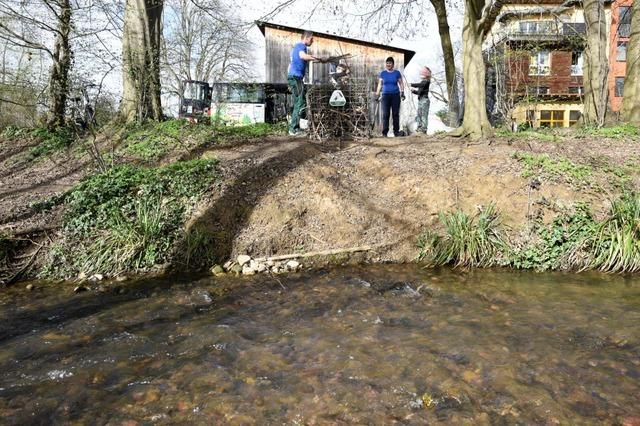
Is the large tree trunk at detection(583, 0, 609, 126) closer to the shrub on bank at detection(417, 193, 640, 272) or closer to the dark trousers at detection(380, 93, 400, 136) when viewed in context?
the dark trousers at detection(380, 93, 400, 136)

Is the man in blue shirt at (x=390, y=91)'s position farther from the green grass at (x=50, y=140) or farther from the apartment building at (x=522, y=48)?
the green grass at (x=50, y=140)

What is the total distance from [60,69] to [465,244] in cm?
1122

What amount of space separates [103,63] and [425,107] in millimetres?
7555

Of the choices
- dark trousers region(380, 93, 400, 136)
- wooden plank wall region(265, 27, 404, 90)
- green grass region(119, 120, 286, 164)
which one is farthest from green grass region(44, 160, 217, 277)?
wooden plank wall region(265, 27, 404, 90)

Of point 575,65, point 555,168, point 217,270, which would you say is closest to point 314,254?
point 217,270

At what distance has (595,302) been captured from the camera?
464cm

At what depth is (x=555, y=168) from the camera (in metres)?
6.97

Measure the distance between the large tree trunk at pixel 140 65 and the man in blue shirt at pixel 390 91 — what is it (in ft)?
17.6

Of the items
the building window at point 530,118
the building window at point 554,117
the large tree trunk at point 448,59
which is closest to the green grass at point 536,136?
the building window at point 530,118

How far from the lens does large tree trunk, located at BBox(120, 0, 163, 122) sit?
1067 cm

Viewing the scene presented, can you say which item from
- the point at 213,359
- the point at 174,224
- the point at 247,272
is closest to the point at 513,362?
the point at 213,359

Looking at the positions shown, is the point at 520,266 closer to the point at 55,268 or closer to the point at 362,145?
the point at 362,145

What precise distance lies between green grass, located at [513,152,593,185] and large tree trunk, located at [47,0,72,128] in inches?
381

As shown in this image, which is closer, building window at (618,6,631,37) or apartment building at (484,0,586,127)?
apartment building at (484,0,586,127)
